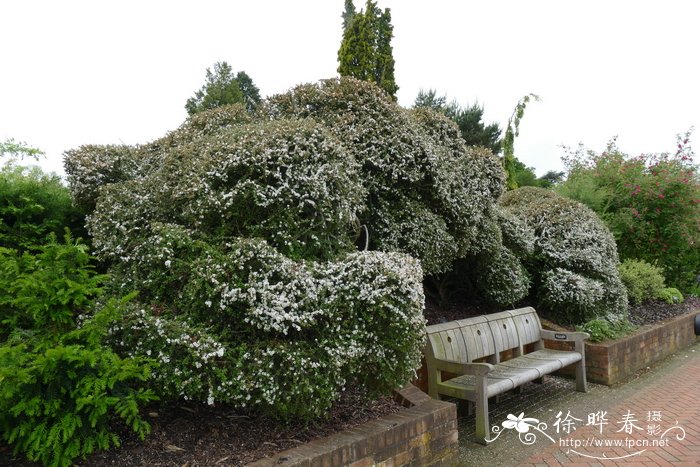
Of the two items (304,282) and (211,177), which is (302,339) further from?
(211,177)

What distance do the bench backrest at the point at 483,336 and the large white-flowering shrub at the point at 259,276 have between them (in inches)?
50.7

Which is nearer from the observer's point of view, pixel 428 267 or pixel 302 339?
pixel 302 339

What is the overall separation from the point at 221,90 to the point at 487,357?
62.9 ft

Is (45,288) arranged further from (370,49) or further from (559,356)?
(370,49)

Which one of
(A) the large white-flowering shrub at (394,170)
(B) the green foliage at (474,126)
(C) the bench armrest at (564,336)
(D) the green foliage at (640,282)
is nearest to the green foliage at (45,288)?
(A) the large white-flowering shrub at (394,170)

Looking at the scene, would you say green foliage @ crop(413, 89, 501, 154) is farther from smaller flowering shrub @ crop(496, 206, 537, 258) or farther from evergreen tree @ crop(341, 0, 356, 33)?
smaller flowering shrub @ crop(496, 206, 537, 258)

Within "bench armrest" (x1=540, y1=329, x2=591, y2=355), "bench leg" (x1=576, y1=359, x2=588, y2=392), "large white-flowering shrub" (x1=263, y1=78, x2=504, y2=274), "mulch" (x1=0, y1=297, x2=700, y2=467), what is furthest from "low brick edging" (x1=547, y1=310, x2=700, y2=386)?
"mulch" (x1=0, y1=297, x2=700, y2=467)

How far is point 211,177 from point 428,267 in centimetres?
244

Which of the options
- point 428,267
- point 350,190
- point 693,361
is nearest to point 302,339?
point 350,190

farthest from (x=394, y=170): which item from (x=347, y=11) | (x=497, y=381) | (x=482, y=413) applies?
(x=347, y=11)

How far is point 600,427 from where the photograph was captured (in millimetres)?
4730

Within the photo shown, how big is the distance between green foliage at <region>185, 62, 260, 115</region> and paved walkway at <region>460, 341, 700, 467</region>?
637 inches

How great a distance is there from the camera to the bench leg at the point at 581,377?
19.4ft

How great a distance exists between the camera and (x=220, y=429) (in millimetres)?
3215
